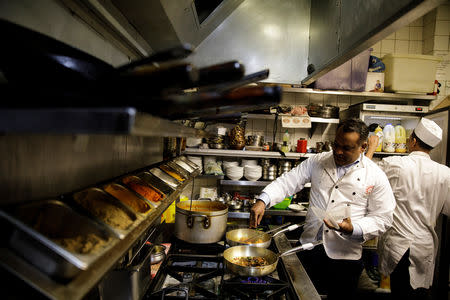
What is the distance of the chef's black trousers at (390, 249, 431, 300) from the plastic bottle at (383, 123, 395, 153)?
4.48ft

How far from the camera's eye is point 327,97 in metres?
3.94

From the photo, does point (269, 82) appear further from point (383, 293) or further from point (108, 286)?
point (383, 293)

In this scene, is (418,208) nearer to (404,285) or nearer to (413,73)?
(404,285)

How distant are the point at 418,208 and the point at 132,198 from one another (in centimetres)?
293

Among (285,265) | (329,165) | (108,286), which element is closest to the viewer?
(108,286)

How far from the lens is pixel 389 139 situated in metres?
3.39

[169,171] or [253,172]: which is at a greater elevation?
[169,171]

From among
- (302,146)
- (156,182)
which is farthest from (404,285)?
(156,182)

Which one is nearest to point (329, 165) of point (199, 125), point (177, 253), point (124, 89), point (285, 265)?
point (285, 265)

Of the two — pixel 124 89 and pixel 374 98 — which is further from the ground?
pixel 374 98

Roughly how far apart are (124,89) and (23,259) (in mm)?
453

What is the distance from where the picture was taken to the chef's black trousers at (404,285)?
8.77 feet

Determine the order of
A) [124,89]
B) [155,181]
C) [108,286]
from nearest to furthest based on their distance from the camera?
1. [124,89]
2. [108,286]
3. [155,181]

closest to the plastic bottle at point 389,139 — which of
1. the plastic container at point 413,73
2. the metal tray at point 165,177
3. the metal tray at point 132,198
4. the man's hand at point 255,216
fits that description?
the plastic container at point 413,73
